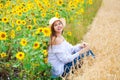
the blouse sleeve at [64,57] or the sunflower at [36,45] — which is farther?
the blouse sleeve at [64,57]

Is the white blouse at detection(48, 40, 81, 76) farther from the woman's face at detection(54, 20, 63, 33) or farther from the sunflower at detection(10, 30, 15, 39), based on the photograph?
the sunflower at detection(10, 30, 15, 39)

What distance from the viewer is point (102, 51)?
18.2 feet

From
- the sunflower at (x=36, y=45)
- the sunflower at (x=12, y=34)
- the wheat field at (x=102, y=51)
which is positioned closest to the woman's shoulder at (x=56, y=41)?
the wheat field at (x=102, y=51)

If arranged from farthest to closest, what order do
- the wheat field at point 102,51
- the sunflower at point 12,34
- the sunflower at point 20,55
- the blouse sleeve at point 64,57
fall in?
1. the blouse sleeve at point 64,57
2. the sunflower at point 12,34
3. the wheat field at point 102,51
4. the sunflower at point 20,55

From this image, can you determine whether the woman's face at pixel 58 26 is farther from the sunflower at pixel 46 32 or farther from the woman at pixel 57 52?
the sunflower at pixel 46 32

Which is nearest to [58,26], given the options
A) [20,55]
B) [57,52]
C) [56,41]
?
[56,41]

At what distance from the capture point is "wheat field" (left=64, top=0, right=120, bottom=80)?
429 centimetres

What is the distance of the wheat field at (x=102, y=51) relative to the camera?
14.1ft

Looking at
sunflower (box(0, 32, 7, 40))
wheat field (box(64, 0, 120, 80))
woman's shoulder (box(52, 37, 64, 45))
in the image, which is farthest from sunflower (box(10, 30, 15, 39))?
wheat field (box(64, 0, 120, 80))

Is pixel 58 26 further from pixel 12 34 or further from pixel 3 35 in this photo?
pixel 3 35

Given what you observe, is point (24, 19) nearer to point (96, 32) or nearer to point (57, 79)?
point (57, 79)

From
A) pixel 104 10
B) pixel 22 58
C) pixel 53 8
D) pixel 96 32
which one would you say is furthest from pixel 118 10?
pixel 22 58

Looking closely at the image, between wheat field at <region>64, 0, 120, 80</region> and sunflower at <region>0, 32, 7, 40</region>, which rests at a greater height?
sunflower at <region>0, 32, 7, 40</region>

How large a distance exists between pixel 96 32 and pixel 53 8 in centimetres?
170
